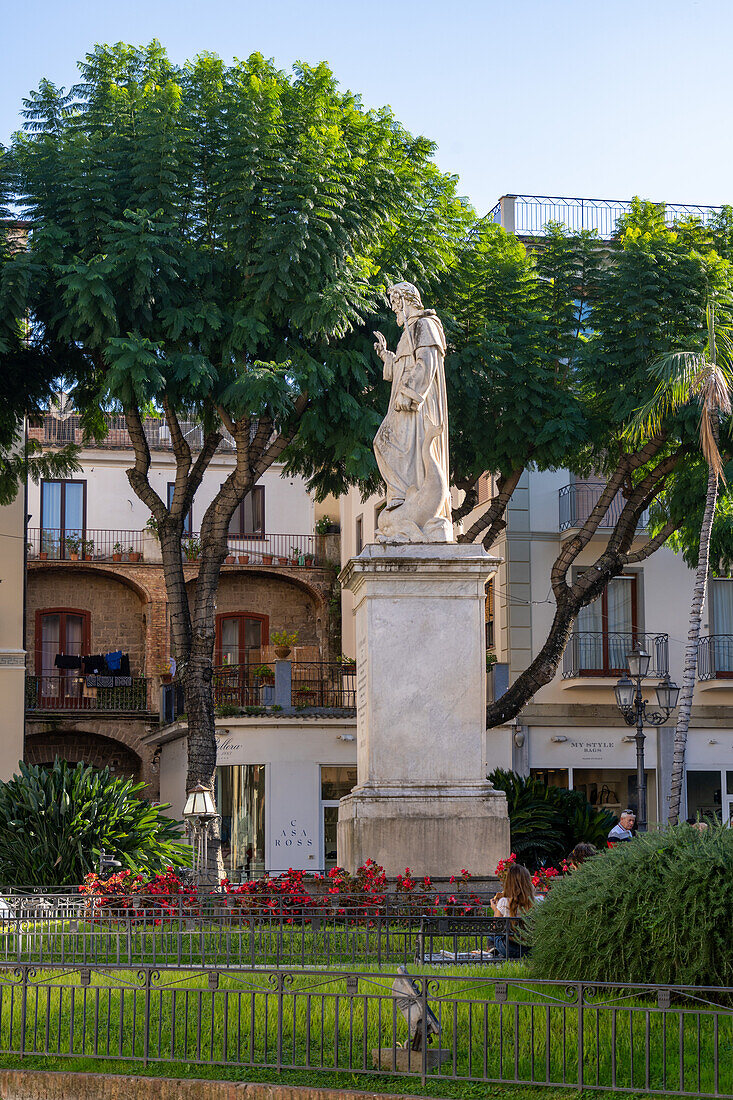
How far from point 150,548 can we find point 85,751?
19.7 ft

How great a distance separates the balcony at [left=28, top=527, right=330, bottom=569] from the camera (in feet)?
141

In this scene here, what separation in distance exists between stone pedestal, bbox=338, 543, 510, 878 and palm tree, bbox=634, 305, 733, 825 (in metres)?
6.77

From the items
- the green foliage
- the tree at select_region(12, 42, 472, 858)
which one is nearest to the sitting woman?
the tree at select_region(12, 42, 472, 858)

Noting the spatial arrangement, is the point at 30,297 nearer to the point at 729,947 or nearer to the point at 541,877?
the point at 541,877

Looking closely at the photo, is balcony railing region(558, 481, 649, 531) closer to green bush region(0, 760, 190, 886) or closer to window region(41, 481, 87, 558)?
window region(41, 481, 87, 558)

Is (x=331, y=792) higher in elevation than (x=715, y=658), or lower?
lower

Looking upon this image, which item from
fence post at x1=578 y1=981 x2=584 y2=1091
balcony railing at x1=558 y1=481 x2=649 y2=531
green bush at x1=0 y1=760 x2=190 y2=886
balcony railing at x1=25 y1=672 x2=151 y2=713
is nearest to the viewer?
fence post at x1=578 y1=981 x2=584 y2=1091

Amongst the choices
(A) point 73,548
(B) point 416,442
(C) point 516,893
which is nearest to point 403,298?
(B) point 416,442

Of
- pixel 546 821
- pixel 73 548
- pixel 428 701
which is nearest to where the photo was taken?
pixel 428 701

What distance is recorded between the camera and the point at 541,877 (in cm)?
1488

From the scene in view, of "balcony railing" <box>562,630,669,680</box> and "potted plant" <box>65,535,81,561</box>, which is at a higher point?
"potted plant" <box>65,535,81,561</box>

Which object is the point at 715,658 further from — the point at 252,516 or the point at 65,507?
the point at 65,507

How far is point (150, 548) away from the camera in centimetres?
4344

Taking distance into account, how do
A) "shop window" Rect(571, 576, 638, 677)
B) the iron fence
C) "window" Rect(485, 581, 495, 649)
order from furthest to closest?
"window" Rect(485, 581, 495, 649)
"shop window" Rect(571, 576, 638, 677)
the iron fence
